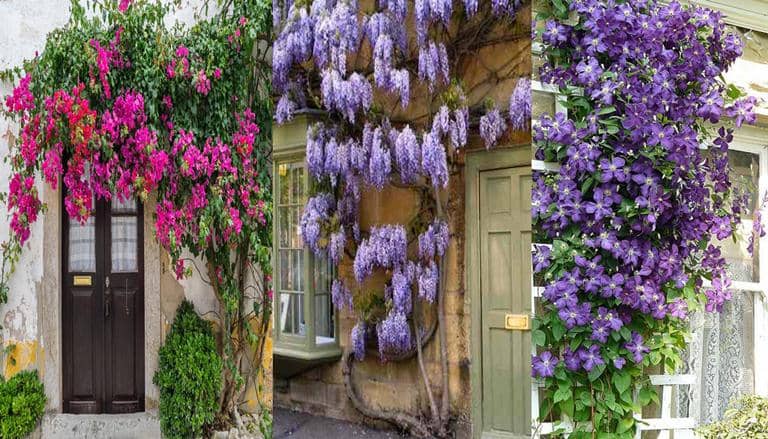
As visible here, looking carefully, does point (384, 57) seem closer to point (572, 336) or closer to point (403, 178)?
point (403, 178)

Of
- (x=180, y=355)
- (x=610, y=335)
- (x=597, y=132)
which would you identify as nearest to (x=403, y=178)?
(x=597, y=132)

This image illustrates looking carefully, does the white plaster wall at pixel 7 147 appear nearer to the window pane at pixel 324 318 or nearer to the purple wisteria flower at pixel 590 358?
Result: the purple wisteria flower at pixel 590 358

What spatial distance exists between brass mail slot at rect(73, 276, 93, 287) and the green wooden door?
2.99m

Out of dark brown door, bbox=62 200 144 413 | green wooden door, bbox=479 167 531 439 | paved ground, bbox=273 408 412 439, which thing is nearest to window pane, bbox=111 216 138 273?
dark brown door, bbox=62 200 144 413

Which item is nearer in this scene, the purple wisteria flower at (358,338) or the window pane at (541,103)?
the purple wisteria flower at (358,338)

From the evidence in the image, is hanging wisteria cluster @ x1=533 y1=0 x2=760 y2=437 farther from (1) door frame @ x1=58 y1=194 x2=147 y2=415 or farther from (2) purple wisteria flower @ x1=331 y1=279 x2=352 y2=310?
(1) door frame @ x1=58 y1=194 x2=147 y2=415

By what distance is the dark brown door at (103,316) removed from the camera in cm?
397

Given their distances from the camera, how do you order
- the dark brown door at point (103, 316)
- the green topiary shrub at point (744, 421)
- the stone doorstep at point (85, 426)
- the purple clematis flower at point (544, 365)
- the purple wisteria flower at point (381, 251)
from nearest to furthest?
1. the purple wisteria flower at point (381, 251)
2. the purple clematis flower at point (544, 365)
3. the green topiary shrub at point (744, 421)
4. the dark brown door at point (103, 316)
5. the stone doorstep at point (85, 426)

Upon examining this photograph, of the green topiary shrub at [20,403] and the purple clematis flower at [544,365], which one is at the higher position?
the purple clematis flower at [544,365]

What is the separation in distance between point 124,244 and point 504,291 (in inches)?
112

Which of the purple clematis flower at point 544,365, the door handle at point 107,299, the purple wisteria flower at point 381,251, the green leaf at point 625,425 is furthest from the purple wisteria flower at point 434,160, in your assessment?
the door handle at point 107,299

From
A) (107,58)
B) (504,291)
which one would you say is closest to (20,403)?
(107,58)

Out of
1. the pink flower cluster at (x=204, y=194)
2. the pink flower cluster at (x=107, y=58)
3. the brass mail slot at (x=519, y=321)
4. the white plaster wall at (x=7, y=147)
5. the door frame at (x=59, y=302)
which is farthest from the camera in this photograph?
the door frame at (x=59, y=302)

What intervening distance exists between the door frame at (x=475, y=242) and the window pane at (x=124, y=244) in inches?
106
